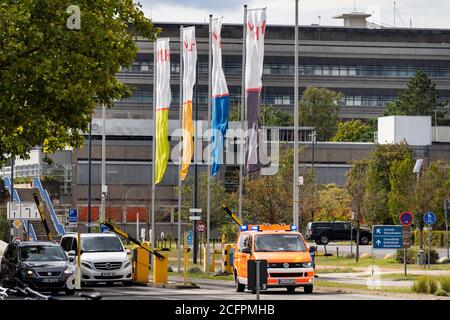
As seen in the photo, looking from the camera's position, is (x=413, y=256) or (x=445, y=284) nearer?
(x=445, y=284)

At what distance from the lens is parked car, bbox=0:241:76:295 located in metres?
36.2

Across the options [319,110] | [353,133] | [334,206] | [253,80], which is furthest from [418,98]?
[253,80]

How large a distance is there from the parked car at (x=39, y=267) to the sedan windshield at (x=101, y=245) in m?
4.20

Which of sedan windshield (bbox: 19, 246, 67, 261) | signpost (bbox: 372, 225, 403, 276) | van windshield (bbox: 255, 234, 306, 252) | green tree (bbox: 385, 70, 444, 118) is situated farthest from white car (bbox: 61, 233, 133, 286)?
green tree (bbox: 385, 70, 444, 118)

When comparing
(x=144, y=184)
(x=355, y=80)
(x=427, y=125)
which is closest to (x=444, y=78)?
(x=355, y=80)

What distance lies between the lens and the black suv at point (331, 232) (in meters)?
82.9

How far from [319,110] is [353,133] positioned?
20.7ft

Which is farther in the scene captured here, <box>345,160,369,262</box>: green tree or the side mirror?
<box>345,160,369,262</box>: green tree

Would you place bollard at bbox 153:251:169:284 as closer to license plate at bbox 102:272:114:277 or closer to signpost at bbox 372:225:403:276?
license plate at bbox 102:272:114:277

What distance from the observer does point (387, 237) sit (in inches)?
1551

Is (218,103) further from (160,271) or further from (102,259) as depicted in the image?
(102,259)

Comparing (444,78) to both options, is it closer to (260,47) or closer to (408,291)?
(260,47)

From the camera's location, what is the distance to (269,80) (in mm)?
150000

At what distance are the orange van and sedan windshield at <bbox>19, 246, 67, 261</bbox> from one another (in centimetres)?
539
